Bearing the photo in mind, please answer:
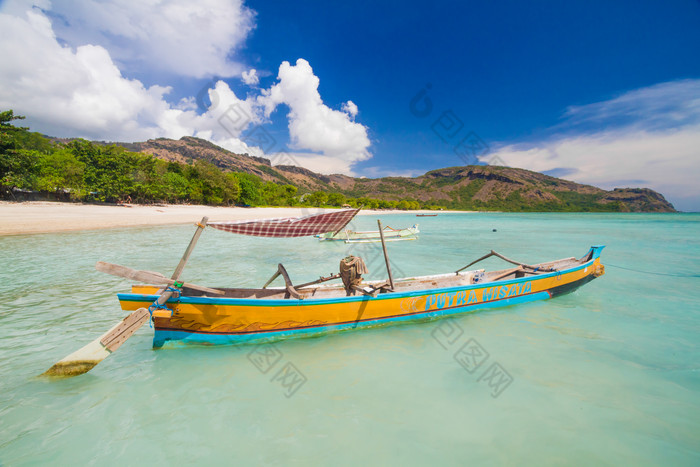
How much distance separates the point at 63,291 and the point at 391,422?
36.3 feet

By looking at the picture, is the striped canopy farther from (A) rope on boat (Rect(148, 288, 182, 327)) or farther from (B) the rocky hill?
(B) the rocky hill

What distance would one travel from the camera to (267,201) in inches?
3216

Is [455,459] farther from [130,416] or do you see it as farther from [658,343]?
[658,343]

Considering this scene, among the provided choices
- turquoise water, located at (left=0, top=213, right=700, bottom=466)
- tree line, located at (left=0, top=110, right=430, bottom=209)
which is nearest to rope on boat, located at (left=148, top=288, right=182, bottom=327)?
turquoise water, located at (left=0, top=213, right=700, bottom=466)

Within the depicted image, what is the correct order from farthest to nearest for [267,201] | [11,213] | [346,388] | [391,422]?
[267,201] → [11,213] → [346,388] → [391,422]

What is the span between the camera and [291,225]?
6.15 meters

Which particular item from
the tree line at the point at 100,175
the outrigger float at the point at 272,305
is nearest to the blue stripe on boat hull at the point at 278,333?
the outrigger float at the point at 272,305

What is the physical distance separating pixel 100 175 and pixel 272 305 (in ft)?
159

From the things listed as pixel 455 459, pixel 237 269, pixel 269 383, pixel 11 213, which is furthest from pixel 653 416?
pixel 11 213

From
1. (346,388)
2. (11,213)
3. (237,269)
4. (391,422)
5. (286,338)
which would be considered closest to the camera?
(391,422)

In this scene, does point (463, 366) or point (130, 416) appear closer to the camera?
point (130, 416)

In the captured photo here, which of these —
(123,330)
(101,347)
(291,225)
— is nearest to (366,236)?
(291,225)

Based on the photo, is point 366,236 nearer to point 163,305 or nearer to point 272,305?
point 272,305

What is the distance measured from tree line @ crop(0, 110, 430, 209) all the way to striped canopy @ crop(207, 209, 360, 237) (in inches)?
838
